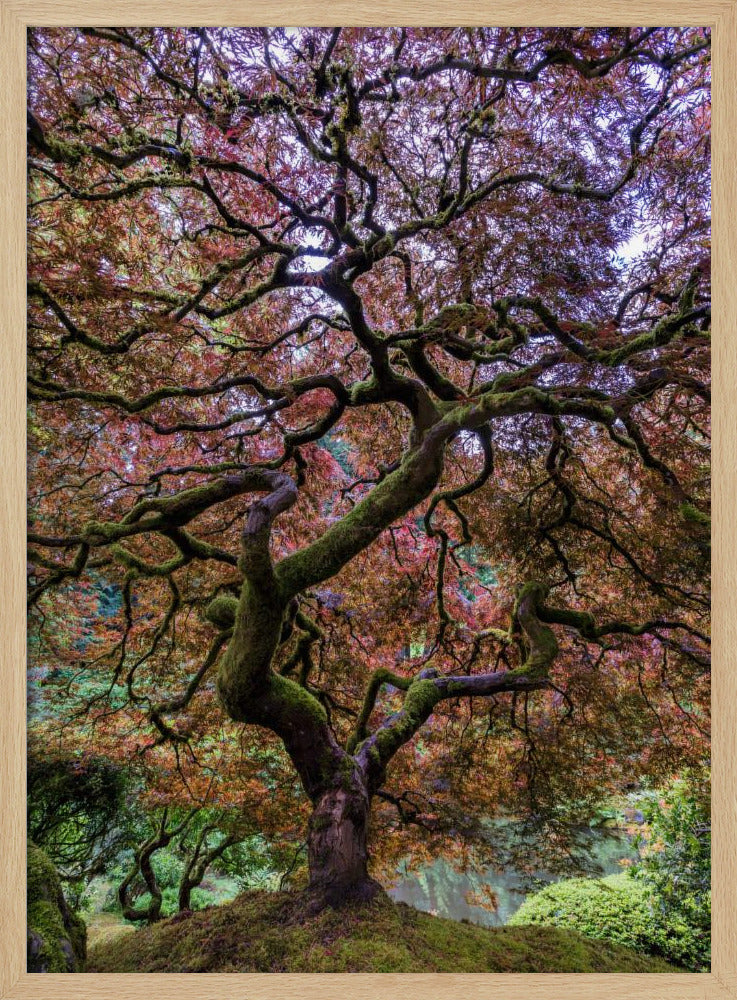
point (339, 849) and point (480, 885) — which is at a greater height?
point (339, 849)

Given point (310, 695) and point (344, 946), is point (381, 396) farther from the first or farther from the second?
point (344, 946)

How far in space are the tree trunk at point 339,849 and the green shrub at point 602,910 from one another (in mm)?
558

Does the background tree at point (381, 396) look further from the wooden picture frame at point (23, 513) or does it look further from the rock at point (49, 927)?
the rock at point (49, 927)

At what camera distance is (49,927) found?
1303mm

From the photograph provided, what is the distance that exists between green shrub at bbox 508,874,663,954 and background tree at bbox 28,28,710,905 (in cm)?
32

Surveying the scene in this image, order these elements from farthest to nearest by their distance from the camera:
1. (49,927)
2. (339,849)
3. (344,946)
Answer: (339,849), (344,946), (49,927)

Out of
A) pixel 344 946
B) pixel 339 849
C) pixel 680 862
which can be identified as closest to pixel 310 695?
pixel 339 849

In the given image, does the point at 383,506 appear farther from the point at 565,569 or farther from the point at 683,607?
the point at 683,607

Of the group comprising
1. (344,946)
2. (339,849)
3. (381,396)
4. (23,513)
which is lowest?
(344,946)

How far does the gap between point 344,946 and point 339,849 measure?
0.98ft

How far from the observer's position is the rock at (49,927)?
1.27 meters

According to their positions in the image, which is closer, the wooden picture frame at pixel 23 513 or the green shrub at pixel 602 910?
the wooden picture frame at pixel 23 513

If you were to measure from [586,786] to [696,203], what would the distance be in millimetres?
2331

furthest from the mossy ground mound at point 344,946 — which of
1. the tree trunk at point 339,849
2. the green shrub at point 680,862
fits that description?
the green shrub at point 680,862
